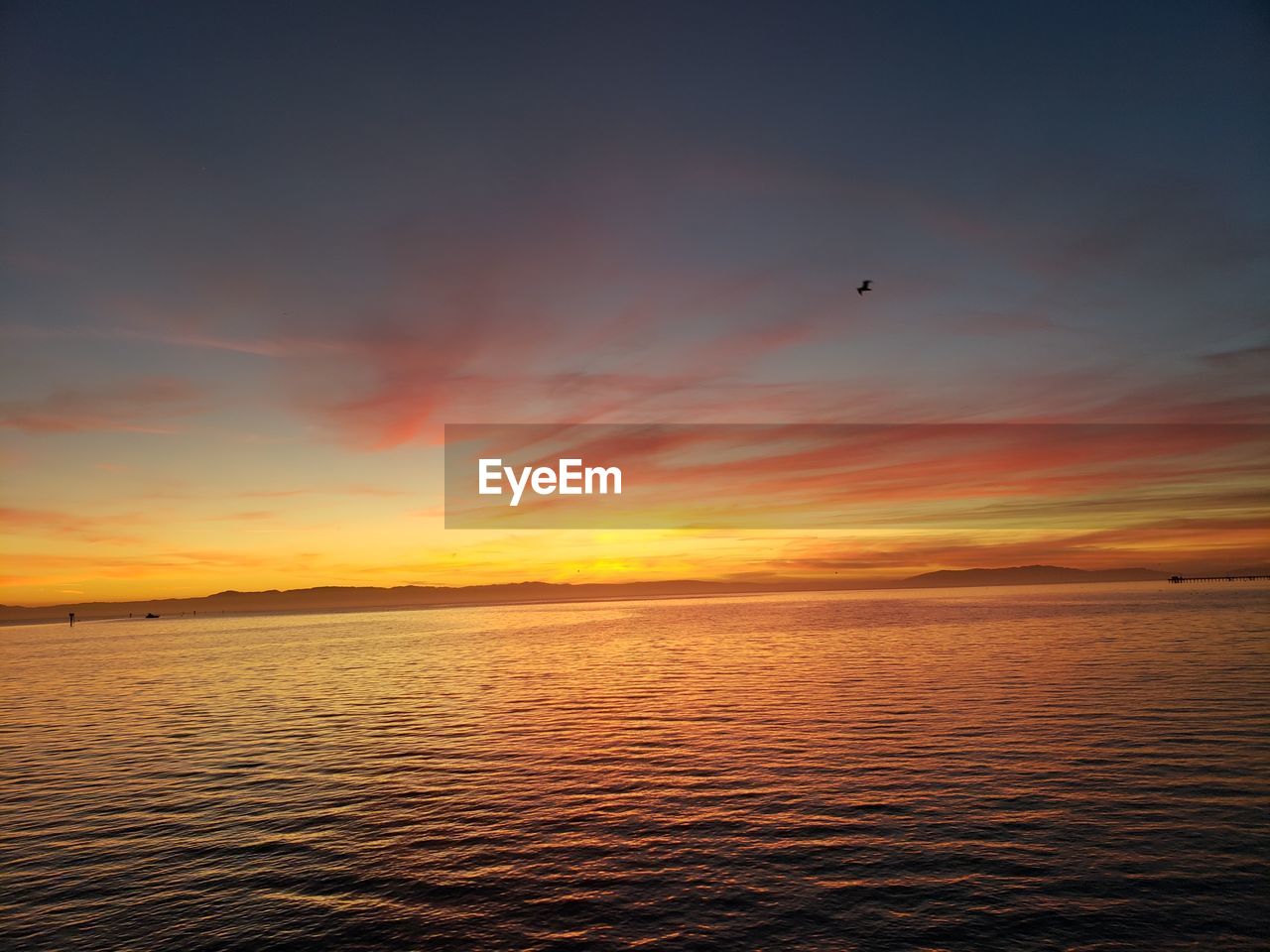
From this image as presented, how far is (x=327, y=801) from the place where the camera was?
32.7 m

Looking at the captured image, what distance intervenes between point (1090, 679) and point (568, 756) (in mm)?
45517

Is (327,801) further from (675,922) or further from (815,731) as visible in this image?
(815,731)

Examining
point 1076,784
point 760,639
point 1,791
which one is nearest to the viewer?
point 1076,784

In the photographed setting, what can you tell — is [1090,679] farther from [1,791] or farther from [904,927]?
[1,791]

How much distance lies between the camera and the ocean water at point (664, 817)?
20203 millimetres

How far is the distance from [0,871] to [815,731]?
38.3m

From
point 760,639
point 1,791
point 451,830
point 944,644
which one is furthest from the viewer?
point 760,639

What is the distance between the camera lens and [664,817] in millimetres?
28922

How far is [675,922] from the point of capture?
20094 millimetres

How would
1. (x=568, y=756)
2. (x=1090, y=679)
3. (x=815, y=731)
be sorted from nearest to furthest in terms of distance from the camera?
(x=568, y=756) → (x=815, y=731) → (x=1090, y=679)

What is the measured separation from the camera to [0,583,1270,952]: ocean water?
20203 mm

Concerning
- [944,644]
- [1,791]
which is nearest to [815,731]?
[1,791]

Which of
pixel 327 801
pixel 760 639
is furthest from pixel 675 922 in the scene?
pixel 760 639

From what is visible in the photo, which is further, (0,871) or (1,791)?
(1,791)
